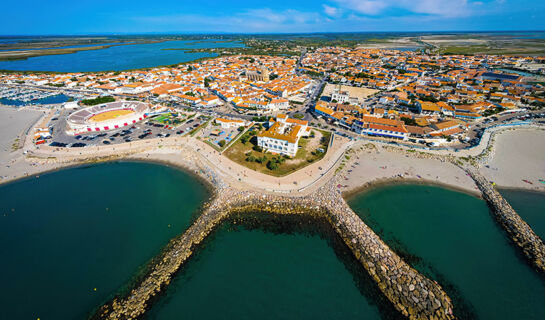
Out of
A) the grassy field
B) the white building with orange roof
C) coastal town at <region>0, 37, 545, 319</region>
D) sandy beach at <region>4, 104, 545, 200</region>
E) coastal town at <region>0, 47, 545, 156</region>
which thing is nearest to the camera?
coastal town at <region>0, 37, 545, 319</region>

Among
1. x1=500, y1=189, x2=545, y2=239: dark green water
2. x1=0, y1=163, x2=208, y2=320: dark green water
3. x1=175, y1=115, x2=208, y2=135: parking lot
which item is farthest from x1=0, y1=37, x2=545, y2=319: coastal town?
x1=0, y1=163, x2=208, y2=320: dark green water

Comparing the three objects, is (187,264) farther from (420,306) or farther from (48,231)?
(420,306)

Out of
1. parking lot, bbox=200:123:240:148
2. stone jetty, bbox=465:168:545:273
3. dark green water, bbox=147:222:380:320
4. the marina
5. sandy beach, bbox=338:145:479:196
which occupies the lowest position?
dark green water, bbox=147:222:380:320

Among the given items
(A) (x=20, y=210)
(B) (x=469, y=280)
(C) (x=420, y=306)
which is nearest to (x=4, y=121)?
(A) (x=20, y=210)

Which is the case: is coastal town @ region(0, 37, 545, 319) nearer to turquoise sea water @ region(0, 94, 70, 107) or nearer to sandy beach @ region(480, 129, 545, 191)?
sandy beach @ region(480, 129, 545, 191)

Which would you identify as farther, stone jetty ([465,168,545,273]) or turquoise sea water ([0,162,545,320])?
stone jetty ([465,168,545,273])
